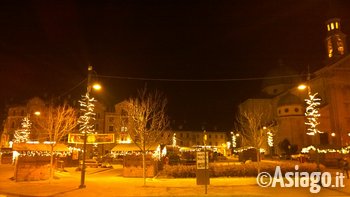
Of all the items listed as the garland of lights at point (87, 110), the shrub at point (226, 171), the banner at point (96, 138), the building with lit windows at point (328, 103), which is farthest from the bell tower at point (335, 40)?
the banner at point (96, 138)

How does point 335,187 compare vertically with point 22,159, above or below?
below

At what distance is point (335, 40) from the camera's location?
3022 inches

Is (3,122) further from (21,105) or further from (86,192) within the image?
(86,192)

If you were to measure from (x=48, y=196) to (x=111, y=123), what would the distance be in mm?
65359

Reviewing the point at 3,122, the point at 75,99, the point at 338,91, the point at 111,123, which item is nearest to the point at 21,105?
the point at 3,122

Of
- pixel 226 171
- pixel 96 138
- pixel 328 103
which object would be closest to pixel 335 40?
pixel 328 103

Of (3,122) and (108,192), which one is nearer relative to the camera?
(108,192)

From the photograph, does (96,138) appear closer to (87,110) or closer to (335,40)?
(87,110)

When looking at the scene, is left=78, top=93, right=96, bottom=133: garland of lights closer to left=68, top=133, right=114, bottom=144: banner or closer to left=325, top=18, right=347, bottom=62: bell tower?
left=68, top=133, right=114, bottom=144: banner

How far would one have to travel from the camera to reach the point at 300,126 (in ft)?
254

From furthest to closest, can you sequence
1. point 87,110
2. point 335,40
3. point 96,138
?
point 335,40 → point 96,138 → point 87,110

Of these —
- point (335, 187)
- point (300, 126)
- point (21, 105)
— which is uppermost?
point (21, 105)

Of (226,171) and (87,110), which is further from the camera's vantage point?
(226,171)

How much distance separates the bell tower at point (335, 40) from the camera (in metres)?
76.8
